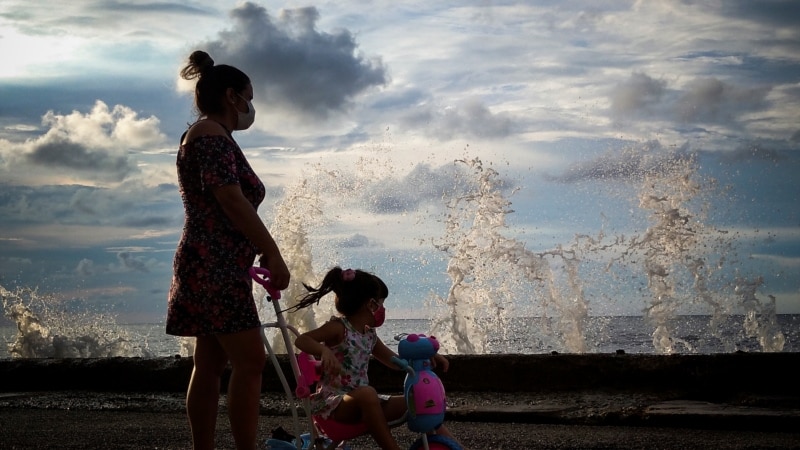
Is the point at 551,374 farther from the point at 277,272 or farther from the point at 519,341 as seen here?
the point at 519,341

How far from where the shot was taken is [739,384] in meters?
→ 6.02

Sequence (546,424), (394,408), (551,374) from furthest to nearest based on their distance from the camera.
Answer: (551,374) < (546,424) < (394,408)

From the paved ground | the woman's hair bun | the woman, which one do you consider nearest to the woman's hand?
the woman

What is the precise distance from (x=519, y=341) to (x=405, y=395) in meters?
43.6

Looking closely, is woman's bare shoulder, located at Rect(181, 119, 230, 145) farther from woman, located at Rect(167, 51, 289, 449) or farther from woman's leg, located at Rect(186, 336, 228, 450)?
woman's leg, located at Rect(186, 336, 228, 450)

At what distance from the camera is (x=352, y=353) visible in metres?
3.70

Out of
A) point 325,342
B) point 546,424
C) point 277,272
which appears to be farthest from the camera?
point 546,424

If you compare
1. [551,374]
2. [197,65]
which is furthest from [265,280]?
[551,374]

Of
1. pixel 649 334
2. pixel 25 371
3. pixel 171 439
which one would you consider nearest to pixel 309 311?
pixel 25 371

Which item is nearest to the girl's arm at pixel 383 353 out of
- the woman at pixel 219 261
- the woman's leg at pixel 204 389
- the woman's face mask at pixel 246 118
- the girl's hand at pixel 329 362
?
the girl's hand at pixel 329 362

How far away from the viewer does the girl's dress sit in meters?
3.59

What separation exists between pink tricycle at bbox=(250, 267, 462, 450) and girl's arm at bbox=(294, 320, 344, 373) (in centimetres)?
6

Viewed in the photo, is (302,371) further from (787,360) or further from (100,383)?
(100,383)

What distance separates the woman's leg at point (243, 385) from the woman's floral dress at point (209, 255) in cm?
5
